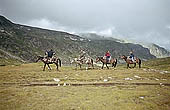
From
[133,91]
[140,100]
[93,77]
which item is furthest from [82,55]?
[140,100]

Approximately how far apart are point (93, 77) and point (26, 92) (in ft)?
50.2

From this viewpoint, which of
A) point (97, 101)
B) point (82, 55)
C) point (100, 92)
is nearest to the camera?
point (97, 101)

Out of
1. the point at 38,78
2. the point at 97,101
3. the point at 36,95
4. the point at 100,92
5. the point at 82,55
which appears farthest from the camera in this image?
the point at 82,55

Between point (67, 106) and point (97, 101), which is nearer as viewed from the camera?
point (67, 106)

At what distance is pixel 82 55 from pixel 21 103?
30898 millimetres

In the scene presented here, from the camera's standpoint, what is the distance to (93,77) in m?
36.8

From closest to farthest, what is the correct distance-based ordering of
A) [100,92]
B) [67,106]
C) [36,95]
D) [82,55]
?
Result: [67,106] < [36,95] < [100,92] < [82,55]

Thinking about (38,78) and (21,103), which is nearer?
(21,103)

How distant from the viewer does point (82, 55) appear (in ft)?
164

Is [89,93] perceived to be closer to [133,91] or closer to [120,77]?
[133,91]

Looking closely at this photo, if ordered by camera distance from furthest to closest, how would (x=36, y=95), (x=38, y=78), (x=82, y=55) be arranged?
(x=82, y=55) < (x=38, y=78) < (x=36, y=95)

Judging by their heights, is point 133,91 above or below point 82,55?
below

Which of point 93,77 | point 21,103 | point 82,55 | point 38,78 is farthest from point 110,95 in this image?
point 82,55

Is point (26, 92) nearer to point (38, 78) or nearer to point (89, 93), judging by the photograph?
point (89, 93)
